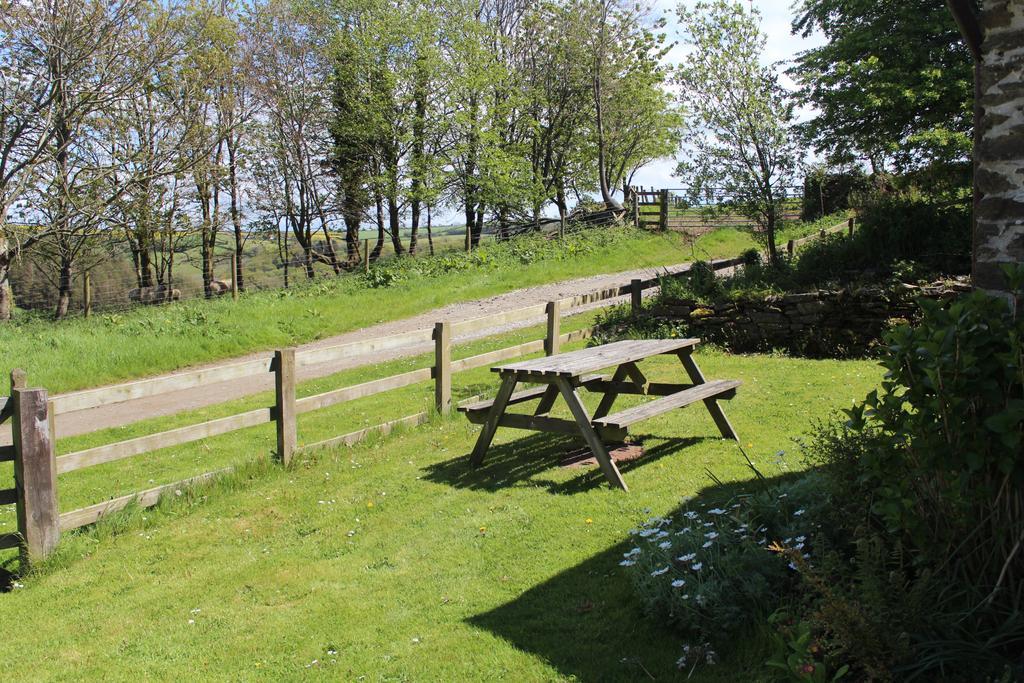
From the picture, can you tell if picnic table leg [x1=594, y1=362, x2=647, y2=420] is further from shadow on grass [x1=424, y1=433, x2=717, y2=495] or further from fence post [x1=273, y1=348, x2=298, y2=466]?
fence post [x1=273, y1=348, x2=298, y2=466]

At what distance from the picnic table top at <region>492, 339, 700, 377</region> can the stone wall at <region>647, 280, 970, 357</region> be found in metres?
4.48

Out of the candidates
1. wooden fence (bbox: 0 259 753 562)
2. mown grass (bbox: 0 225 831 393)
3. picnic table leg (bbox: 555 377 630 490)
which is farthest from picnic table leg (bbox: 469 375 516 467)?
mown grass (bbox: 0 225 831 393)

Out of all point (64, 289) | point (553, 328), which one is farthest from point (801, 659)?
point (64, 289)

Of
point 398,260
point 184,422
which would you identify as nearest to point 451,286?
point 398,260

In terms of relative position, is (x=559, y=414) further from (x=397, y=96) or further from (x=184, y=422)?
(x=397, y=96)

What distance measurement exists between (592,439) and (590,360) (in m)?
0.88

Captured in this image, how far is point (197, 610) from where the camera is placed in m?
4.88

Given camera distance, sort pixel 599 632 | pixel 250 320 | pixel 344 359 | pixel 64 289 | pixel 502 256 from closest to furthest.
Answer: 1. pixel 599 632
2. pixel 344 359
3. pixel 250 320
4. pixel 64 289
5. pixel 502 256

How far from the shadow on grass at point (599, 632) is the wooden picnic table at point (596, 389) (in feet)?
4.53

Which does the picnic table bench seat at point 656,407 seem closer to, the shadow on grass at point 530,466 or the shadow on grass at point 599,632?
the shadow on grass at point 530,466

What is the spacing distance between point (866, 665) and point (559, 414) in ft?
21.1

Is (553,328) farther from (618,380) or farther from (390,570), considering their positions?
(390,570)

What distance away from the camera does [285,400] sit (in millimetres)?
7465

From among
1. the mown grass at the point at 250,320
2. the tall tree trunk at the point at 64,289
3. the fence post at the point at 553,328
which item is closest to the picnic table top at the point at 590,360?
the fence post at the point at 553,328
